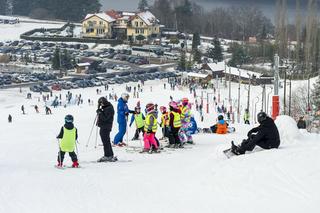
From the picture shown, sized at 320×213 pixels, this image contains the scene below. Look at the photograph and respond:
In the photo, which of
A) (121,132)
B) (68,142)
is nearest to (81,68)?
(121,132)

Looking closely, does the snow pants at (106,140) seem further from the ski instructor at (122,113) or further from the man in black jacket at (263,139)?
the man in black jacket at (263,139)

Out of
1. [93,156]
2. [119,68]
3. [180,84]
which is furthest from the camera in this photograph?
[119,68]

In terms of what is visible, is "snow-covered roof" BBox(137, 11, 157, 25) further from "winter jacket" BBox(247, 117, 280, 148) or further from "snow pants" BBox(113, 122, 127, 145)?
"winter jacket" BBox(247, 117, 280, 148)

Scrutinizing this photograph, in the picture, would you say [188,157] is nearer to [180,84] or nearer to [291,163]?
[291,163]

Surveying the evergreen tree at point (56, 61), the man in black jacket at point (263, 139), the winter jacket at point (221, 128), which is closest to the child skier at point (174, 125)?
the man in black jacket at point (263, 139)

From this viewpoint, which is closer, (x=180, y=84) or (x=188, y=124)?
(x=188, y=124)

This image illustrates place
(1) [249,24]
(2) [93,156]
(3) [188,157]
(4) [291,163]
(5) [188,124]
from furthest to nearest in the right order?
1. (1) [249,24]
2. (5) [188,124]
3. (2) [93,156]
4. (3) [188,157]
5. (4) [291,163]

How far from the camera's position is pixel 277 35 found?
48906 millimetres

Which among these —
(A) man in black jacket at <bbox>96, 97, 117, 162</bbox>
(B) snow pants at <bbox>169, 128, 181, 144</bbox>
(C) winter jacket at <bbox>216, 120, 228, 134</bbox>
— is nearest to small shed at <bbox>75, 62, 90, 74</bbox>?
(C) winter jacket at <bbox>216, 120, 228, 134</bbox>

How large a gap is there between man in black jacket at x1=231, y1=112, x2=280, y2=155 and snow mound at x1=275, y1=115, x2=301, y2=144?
2.13 feet

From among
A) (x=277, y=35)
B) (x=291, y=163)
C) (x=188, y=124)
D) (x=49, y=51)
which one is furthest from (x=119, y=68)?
(x=291, y=163)

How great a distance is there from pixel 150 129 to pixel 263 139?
2.33 meters

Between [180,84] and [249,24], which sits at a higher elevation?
[249,24]

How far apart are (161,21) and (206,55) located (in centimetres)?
2392
